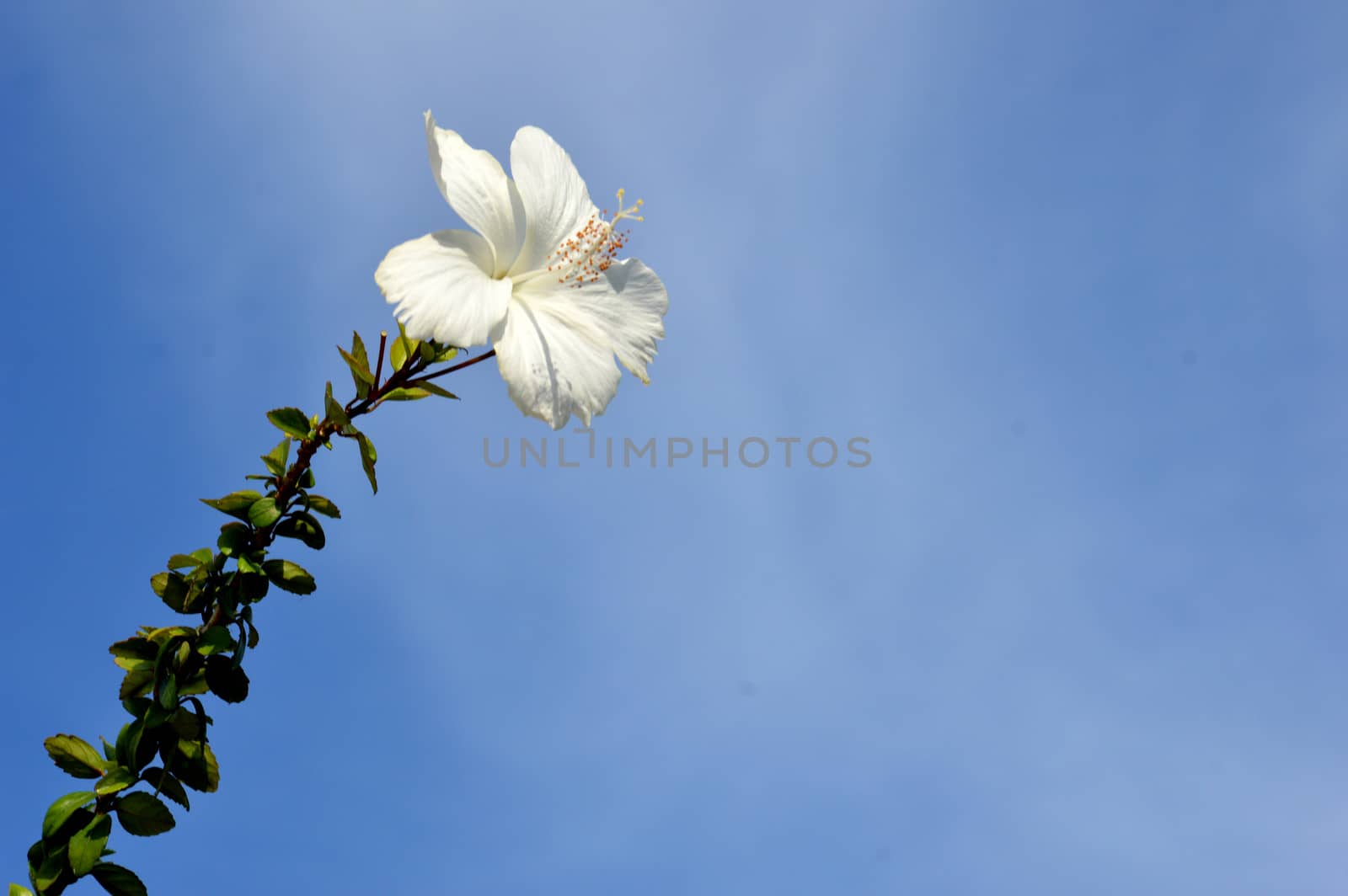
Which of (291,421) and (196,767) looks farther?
(196,767)

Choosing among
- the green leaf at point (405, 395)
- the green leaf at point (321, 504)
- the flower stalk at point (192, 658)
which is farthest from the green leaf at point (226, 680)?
the green leaf at point (405, 395)

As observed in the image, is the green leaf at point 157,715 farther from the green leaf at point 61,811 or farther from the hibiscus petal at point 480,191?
the hibiscus petal at point 480,191

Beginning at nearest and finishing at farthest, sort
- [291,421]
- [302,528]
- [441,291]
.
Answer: [441,291], [291,421], [302,528]

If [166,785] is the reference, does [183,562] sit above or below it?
above

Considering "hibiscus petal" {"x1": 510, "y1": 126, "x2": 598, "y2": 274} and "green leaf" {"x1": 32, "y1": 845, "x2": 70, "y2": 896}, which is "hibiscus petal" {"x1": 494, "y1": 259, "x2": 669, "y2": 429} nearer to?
"hibiscus petal" {"x1": 510, "y1": 126, "x2": 598, "y2": 274}

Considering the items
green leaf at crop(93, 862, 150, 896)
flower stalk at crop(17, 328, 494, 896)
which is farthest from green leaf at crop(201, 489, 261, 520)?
green leaf at crop(93, 862, 150, 896)

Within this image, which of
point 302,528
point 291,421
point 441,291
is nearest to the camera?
point 441,291

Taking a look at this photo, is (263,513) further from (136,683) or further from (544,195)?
(544,195)

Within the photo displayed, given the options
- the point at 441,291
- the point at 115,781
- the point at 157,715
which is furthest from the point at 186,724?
the point at 441,291
